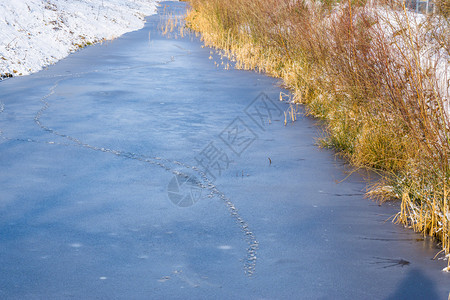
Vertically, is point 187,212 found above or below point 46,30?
below

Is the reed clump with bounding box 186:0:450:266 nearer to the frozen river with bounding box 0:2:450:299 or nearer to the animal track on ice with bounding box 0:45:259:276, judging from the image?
the frozen river with bounding box 0:2:450:299

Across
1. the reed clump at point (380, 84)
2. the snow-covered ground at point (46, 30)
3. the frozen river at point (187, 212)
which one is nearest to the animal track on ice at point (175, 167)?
the frozen river at point (187, 212)

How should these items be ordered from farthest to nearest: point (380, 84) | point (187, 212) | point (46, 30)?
point (46, 30) < point (380, 84) < point (187, 212)

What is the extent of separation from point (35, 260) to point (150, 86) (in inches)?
265

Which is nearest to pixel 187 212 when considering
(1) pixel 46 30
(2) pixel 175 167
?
(2) pixel 175 167

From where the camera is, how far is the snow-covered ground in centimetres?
1167

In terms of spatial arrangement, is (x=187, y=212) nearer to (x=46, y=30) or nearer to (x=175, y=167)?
(x=175, y=167)

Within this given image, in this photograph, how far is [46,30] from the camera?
48.3 feet

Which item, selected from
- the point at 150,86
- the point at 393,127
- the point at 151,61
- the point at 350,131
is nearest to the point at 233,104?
the point at 150,86

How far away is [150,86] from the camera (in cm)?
998

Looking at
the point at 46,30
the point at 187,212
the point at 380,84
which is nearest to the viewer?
the point at 187,212

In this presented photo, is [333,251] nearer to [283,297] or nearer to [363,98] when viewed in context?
[283,297]

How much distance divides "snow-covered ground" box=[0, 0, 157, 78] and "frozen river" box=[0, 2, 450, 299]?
3780mm

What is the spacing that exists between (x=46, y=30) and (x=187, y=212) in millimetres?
11911
